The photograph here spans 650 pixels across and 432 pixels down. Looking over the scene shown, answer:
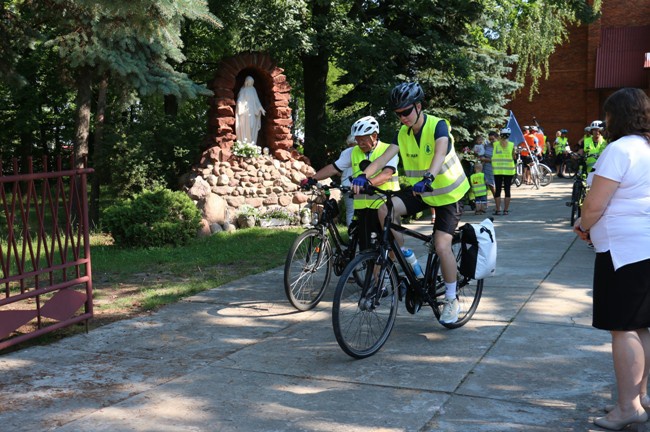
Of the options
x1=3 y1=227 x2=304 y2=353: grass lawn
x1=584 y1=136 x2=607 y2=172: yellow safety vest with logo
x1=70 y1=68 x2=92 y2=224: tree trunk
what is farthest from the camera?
x1=70 y1=68 x2=92 y2=224: tree trunk

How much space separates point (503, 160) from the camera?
15.5 m

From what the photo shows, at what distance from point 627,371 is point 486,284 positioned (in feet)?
13.7

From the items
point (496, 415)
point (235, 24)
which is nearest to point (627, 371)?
point (496, 415)

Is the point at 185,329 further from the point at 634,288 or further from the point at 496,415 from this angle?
the point at 634,288

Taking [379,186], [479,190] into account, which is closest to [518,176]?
[479,190]

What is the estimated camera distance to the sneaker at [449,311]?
5.96 metres

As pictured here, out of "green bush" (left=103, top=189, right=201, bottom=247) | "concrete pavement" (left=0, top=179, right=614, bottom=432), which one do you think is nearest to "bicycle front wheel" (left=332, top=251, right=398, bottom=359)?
"concrete pavement" (left=0, top=179, right=614, bottom=432)

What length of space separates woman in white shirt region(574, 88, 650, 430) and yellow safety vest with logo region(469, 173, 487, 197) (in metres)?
12.3

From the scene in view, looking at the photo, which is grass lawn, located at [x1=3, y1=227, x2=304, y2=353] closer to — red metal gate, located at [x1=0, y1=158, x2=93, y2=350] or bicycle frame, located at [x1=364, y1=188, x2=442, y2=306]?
red metal gate, located at [x1=0, y1=158, x2=93, y2=350]

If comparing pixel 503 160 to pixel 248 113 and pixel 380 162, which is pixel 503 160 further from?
pixel 380 162

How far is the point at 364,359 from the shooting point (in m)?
5.41

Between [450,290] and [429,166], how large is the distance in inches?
39.2

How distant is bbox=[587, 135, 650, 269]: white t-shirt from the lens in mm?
3871

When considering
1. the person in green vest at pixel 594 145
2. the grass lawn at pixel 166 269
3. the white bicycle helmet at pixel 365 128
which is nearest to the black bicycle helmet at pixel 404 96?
the white bicycle helmet at pixel 365 128
